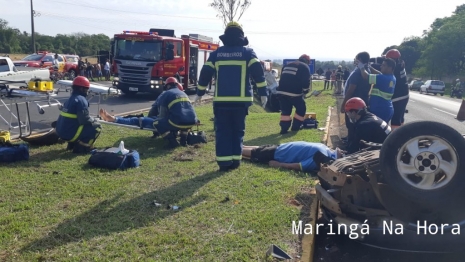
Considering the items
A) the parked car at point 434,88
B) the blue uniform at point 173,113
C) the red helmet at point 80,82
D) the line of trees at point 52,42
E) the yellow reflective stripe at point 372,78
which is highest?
the line of trees at point 52,42

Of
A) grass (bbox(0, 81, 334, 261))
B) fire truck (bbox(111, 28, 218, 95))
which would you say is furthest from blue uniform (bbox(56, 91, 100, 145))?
fire truck (bbox(111, 28, 218, 95))

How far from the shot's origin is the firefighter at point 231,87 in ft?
21.7

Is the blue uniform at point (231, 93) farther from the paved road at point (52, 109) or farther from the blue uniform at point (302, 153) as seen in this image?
the paved road at point (52, 109)

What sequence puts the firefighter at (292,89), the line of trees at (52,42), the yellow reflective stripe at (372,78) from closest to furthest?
the yellow reflective stripe at (372,78) → the firefighter at (292,89) → the line of trees at (52,42)

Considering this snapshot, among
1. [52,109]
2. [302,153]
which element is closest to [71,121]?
[302,153]

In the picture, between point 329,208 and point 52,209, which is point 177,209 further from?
point 329,208

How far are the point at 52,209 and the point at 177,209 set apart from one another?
1340 millimetres

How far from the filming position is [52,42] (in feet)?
189

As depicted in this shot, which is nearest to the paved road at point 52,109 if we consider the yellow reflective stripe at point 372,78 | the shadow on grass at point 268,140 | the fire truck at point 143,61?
the fire truck at point 143,61

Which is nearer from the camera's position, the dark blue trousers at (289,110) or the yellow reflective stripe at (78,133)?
the yellow reflective stripe at (78,133)

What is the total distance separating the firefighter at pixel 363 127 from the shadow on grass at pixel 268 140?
3.21 metres

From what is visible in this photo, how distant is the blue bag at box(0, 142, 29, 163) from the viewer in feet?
21.9

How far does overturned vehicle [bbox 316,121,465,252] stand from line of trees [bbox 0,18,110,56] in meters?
52.6

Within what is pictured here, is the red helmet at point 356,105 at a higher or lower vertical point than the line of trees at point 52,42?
lower
